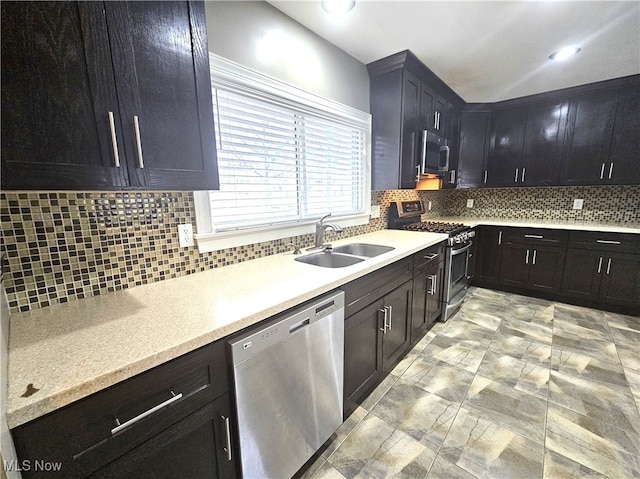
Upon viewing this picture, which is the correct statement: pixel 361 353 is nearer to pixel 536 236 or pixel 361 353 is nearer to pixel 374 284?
pixel 374 284

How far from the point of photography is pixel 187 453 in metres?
0.85

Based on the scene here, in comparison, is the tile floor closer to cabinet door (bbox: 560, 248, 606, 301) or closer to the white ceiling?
cabinet door (bbox: 560, 248, 606, 301)

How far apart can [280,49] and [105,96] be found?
129 cm

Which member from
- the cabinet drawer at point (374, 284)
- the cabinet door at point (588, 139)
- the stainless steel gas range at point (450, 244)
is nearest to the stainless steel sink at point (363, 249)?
the cabinet drawer at point (374, 284)

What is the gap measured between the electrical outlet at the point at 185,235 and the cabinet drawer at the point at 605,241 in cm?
396

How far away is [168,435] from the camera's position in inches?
31.5

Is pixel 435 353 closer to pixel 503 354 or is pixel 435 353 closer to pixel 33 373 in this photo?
pixel 503 354

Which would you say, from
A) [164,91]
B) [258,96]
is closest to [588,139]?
[258,96]

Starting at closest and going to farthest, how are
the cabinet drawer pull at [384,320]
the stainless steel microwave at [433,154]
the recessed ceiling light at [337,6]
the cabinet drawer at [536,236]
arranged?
the recessed ceiling light at [337,6]
the cabinet drawer pull at [384,320]
the stainless steel microwave at [433,154]
the cabinet drawer at [536,236]

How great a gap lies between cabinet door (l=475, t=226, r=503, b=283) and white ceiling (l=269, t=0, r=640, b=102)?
182cm

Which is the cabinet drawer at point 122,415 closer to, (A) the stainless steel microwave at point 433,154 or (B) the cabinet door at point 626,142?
(A) the stainless steel microwave at point 433,154

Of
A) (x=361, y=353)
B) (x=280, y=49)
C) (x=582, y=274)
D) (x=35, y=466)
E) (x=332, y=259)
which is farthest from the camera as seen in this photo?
(x=582, y=274)

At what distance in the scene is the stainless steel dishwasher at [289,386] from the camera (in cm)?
99

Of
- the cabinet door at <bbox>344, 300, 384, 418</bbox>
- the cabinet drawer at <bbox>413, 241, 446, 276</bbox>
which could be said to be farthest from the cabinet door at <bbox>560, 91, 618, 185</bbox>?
the cabinet door at <bbox>344, 300, 384, 418</bbox>
